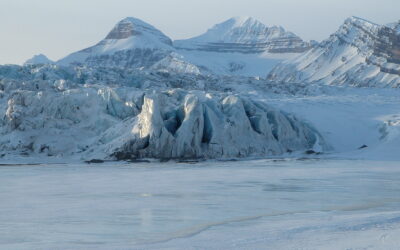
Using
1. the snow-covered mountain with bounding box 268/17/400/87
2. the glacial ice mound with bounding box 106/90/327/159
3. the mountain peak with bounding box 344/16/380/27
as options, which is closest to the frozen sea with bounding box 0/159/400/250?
the glacial ice mound with bounding box 106/90/327/159

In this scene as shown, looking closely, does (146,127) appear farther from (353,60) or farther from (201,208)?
(353,60)

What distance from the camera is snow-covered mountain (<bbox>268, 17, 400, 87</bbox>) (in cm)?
14725

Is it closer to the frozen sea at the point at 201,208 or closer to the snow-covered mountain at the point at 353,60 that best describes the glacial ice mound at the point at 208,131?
the frozen sea at the point at 201,208

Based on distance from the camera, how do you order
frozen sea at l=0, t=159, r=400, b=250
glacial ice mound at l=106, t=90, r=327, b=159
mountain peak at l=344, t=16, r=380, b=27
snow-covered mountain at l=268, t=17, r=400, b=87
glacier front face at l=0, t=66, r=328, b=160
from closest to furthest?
1. frozen sea at l=0, t=159, r=400, b=250
2. glacial ice mound at l=106, t=90, r=327, b=159
3. glacier front face at l=0, t=66, r=328, b=160
4. snow-covered mountain at l=268, t=17, r=400, b=87
5. mountain peak at l=344, t=16, r=380, b=27

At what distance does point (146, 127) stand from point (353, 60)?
14627cm

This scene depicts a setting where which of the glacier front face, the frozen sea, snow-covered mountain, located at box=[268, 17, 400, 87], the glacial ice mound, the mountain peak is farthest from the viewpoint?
the mountain peak

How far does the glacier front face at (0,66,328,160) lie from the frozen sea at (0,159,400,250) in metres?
3.70

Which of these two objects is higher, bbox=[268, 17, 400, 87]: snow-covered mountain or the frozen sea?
bbox=[268, 17, 400, 87]: snow-covered mountain

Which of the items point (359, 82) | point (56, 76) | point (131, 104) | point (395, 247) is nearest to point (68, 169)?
point (131, 104)

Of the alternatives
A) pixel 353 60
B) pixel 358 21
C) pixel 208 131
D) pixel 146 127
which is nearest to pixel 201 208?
pixel 146 127

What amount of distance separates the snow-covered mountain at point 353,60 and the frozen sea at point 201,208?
119982 mm

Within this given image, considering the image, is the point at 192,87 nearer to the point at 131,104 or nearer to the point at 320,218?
the point at 131,104

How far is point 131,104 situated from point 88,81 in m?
20.5

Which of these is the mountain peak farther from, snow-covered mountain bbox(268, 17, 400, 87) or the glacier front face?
the glacier front face
